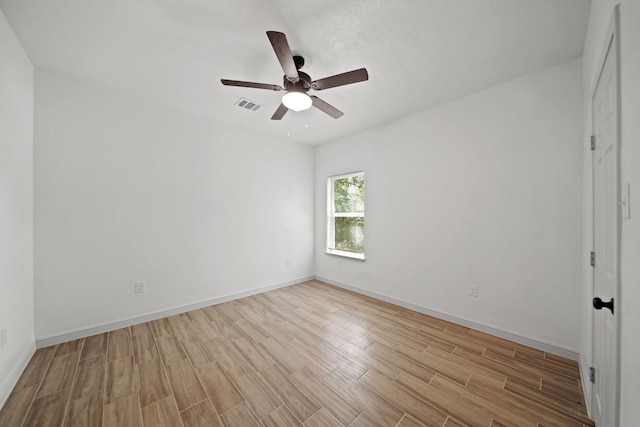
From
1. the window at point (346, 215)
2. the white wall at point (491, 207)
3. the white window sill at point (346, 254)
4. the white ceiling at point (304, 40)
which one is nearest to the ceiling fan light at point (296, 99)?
the white ceiling at point (304, 40)

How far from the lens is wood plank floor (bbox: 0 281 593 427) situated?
1.50 metres

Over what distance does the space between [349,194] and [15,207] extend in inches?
148

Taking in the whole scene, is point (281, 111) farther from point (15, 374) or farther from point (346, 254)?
point (15, 374)

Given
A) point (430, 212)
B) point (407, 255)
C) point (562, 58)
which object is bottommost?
point (407, 255)

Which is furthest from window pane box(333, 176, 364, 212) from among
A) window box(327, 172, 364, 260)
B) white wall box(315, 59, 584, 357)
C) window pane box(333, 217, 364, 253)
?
white wall box(315, 59, 584, 357)

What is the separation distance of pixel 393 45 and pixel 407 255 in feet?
7.88

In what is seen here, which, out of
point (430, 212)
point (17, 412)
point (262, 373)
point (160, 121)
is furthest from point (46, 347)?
point (430, 212)

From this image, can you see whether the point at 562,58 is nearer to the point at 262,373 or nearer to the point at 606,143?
the point at 606,143

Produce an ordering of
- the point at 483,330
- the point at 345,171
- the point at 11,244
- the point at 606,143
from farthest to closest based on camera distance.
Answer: the point at 345,171, the point at 483,330, the point at 11,244, the point at 606,143

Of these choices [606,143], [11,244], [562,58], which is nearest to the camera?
[606,143]

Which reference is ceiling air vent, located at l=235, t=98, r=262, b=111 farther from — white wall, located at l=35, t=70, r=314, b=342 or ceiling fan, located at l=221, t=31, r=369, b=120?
ceiling fan, located at l=221, t=31, r=369, b=120

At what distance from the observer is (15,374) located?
1.79 meters

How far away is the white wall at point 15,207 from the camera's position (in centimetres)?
167

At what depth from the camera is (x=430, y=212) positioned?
297 cm
